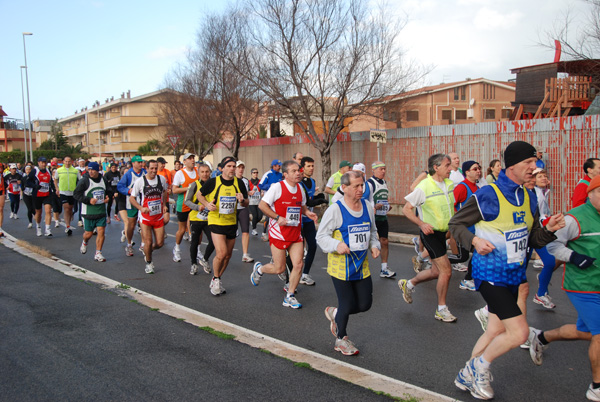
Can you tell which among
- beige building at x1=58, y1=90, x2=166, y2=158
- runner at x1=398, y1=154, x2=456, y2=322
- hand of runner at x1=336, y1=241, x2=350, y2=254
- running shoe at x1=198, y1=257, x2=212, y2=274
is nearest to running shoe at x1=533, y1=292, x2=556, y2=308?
runner at x1=398, y1=154, x2=456, y2=322

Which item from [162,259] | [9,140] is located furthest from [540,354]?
[9,140]

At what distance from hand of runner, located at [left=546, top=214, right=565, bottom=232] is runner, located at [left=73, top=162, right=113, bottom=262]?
8904mm

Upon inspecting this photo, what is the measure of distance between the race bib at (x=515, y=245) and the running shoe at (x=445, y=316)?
7.75 feet

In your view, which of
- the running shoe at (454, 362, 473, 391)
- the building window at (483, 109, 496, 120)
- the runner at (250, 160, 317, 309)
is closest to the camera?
the running shoe at (454, 362, 473, 391)

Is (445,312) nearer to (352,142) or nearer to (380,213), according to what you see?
(380,213)

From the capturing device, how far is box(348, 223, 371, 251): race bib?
5176 mm

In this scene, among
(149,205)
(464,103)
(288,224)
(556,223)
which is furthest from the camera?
(464,103)

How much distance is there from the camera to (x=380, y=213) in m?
9.09

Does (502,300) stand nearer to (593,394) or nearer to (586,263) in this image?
(586,263)

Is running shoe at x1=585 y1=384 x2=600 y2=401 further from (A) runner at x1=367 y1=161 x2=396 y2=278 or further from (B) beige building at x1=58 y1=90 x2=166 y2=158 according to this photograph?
(B) beige building at x1=58 y1=90 x2=166 y2=158

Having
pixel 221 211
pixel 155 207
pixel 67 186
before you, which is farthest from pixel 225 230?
pixel 67 186

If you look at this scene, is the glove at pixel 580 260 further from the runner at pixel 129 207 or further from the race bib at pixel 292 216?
the runner at pixel 129 207

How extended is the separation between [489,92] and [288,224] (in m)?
44.6

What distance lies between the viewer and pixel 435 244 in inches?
257
